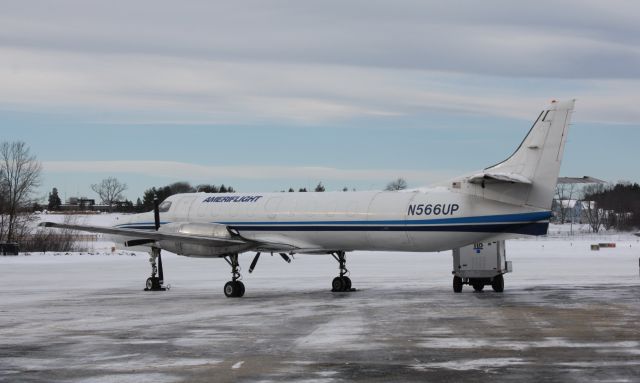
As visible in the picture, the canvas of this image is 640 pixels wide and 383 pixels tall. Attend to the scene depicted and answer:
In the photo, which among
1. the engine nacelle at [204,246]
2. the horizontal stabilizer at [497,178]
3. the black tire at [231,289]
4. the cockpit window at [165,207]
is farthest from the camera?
the cockpit window at [165,207]

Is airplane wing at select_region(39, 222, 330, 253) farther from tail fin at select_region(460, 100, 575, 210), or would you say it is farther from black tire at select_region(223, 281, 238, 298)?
tail fin at select_region(460, 100, 575, 210)

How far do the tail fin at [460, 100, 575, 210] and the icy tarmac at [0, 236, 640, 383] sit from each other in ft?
11.6

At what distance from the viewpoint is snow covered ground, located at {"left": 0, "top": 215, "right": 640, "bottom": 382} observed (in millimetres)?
14648

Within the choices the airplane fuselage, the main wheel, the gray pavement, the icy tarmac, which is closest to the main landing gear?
the icy tarmac

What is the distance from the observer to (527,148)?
1246 inches

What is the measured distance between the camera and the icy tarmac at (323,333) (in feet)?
47.9

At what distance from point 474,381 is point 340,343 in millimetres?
5328

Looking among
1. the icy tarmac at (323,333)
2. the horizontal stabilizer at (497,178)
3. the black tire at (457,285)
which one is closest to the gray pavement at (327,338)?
the icy tarmac at (323,333)

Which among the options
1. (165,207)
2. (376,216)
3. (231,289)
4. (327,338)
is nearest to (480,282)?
(376,216)

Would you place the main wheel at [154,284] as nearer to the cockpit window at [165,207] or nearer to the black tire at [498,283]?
the cockpit window at [165,207]

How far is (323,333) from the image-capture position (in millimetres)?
20406

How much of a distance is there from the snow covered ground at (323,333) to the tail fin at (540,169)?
353 centimetres

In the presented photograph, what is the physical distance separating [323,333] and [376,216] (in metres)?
13.5

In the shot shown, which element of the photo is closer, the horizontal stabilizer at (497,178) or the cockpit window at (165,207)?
the horizontal stabilizer at (497,178)
